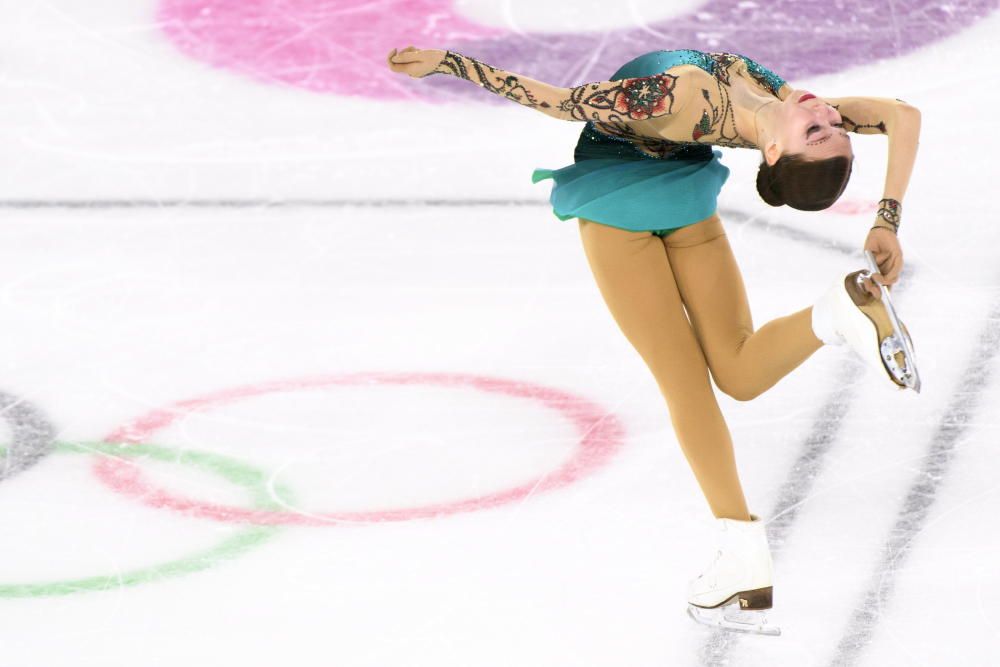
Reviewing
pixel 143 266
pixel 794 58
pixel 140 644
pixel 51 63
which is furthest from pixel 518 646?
pixel 51 63

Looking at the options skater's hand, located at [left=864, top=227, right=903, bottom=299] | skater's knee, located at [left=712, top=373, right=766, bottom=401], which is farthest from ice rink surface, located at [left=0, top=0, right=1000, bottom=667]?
skater's hand, located at [left=864, top=227, right=903, bottom=299]

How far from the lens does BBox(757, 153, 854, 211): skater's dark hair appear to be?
3395mm

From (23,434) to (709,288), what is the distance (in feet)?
6.98

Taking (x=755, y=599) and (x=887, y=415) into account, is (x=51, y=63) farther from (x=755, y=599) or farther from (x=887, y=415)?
(x=755, y=599)

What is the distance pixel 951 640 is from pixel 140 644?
178 cm

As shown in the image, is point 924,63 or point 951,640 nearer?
point 951,640

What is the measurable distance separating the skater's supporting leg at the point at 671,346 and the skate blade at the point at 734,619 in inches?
8.2

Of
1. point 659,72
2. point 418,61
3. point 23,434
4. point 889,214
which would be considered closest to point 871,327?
point 889,214

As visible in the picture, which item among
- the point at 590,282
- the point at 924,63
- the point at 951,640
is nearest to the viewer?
the point at 951,640

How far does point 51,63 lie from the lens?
7.43m

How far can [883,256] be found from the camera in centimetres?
336

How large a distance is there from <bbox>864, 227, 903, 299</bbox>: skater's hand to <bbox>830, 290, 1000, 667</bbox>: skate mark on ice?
744 mm

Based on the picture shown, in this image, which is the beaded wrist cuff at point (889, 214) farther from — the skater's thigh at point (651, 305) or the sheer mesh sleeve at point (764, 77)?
the skater's thigh at point (651, 305)

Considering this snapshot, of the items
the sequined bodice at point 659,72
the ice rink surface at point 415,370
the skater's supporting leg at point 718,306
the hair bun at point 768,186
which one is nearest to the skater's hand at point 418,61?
the sequined bodice at point 659,72
